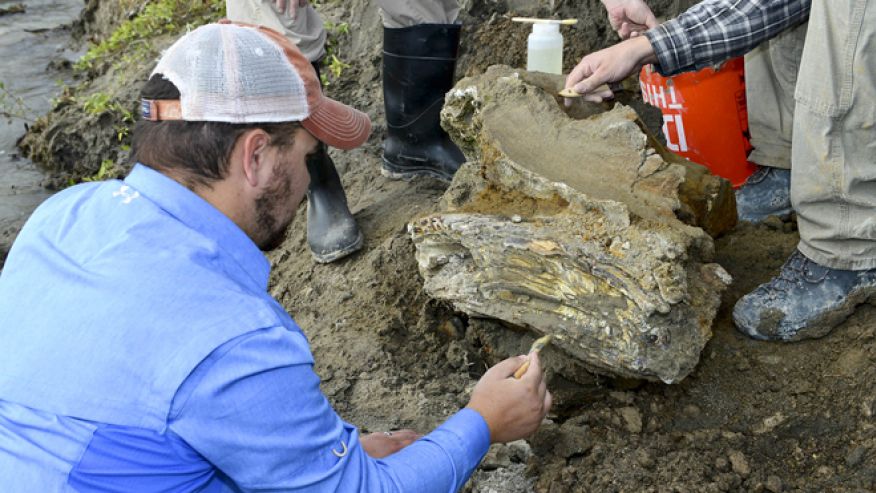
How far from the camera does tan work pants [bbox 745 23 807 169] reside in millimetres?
3053

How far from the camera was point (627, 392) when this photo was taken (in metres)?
2.50

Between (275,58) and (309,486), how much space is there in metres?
0.85

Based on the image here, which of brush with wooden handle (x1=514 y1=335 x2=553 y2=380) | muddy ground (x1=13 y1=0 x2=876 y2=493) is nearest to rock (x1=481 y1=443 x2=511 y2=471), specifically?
muddy ground (x1=13 y1=0 x2=876 y2=493)

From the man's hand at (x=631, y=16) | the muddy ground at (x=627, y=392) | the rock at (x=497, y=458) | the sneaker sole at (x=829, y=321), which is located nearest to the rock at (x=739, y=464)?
the muddy ground at (x=627, y=392)

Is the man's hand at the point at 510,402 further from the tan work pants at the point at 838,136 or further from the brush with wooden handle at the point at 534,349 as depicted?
the tan work pants at the point at 838,136

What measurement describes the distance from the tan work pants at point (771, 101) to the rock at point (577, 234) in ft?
1.76

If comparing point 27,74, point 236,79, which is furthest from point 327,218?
point 27,74

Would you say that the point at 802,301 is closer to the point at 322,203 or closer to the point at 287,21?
the point at 322,203

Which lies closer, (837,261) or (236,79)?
(236,79)

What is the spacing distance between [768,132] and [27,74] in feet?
20.1

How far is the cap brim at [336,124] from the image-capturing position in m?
1.87

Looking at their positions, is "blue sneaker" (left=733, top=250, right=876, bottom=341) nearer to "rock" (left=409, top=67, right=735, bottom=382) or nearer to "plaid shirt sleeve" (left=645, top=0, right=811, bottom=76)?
"rock" (left=409, top=67, right=735, bottom=382)

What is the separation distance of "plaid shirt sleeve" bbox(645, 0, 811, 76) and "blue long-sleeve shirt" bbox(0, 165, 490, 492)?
164 cm

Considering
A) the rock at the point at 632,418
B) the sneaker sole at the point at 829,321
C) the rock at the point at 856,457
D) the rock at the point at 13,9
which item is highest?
the sneaker sole at the point at 829,321
